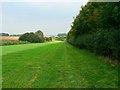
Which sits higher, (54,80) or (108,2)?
(108,2)

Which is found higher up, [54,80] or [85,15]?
[85,15]

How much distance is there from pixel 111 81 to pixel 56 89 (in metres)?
2.74

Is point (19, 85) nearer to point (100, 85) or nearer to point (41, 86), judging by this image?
point (41, 86)

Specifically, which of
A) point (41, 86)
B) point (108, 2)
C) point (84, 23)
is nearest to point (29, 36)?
point (84, 23)

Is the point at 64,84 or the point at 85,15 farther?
the point at 85,15

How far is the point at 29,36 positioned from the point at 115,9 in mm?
107838

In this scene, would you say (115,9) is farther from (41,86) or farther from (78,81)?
(41,86)

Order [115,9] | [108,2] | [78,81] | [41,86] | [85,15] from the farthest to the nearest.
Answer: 1. [85,15]
2. [108,2]
3. [115,9]
4. [78,81]
5. [41,86]

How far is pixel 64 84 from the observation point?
988 centimetres

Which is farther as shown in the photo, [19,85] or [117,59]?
[117,59]

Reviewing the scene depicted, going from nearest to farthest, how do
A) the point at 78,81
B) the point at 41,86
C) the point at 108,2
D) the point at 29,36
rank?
the point at 41,86 → the point at 78,81 → the point at 108,2 → the point at 29,36

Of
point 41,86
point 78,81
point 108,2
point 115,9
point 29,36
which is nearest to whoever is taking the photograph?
point 41,86

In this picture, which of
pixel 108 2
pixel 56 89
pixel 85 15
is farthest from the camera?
pixel 85 15

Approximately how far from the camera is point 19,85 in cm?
973
